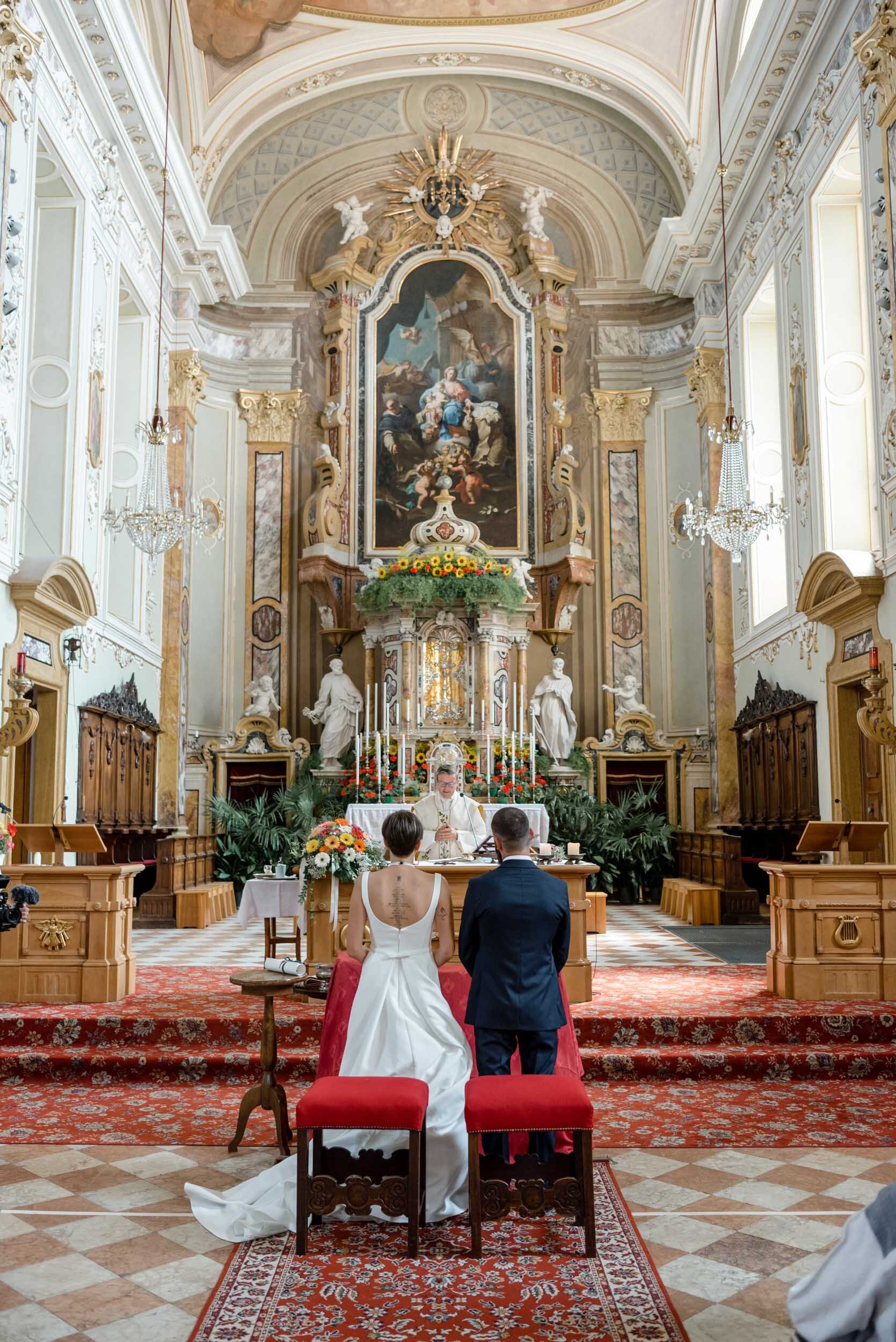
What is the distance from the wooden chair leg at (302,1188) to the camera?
405 cm

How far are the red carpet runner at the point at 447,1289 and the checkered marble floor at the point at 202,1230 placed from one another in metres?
0.10

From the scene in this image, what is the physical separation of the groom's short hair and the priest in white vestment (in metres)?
3.64

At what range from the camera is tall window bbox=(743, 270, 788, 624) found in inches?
576

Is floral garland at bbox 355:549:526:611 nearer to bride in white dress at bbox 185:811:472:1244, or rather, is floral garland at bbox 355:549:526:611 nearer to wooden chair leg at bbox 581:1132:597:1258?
bride in white dress at bbox 185:811:472:1244

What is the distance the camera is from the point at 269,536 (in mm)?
17688

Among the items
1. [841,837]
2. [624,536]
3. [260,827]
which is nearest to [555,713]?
[624,536]

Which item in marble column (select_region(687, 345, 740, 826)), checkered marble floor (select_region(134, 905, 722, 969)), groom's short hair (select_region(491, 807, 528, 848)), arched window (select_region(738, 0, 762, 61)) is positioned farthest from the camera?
marble column (select_region(687, 345, 740, 826))

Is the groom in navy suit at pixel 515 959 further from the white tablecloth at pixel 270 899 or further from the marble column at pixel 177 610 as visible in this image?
the marble column at pixel 177 610

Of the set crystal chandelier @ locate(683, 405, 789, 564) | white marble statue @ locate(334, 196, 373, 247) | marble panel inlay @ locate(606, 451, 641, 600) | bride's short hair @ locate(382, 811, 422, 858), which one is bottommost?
bride's short hair @ locate(382, 811, 422, 858)

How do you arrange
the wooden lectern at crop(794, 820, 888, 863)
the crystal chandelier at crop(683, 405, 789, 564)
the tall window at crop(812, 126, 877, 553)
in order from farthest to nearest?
the tall window at crop(812, 126, 877, 553) < the crystal chandelier at crop(683, 405, 789, 564) < the wooden lectern at crop(794, 820, 888, 863)

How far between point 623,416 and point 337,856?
1196 centimetres

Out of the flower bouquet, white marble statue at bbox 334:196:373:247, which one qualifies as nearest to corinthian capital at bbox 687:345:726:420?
white marble statue at bbox 334:196:373:247

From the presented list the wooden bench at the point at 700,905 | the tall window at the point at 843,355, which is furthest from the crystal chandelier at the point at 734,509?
the wooden bench at the point at 700,905

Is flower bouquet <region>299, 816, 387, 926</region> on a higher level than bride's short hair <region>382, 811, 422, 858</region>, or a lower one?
lower
